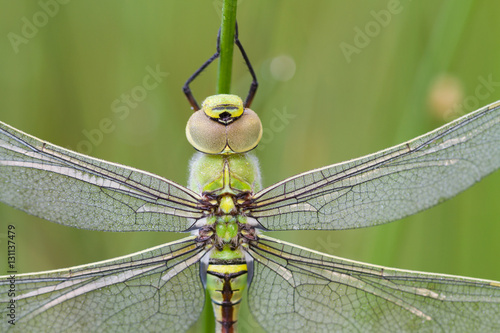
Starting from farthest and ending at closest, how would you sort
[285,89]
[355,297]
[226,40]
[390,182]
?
1. [285,89]
2. [355,297]
3. [390,182]
4. [226,40]

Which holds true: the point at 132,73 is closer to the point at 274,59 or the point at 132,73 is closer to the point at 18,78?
the point at 18,78

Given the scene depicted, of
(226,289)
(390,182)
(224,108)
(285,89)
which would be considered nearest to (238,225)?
(226,289)

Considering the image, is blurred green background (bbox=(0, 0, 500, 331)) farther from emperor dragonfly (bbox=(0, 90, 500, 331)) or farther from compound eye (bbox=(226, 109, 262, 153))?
compound eye (bbox=(226, 109, 262, 153))

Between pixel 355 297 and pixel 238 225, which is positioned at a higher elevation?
pixel 238 225

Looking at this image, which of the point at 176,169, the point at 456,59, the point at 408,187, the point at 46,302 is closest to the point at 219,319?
the point at 46,302

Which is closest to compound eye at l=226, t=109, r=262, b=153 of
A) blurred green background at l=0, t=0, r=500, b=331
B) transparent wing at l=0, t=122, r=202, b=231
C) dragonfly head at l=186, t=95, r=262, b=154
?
dragonfly head at l=186, t=95, r=262, b=154

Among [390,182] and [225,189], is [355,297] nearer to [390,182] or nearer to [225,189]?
[390,182]
